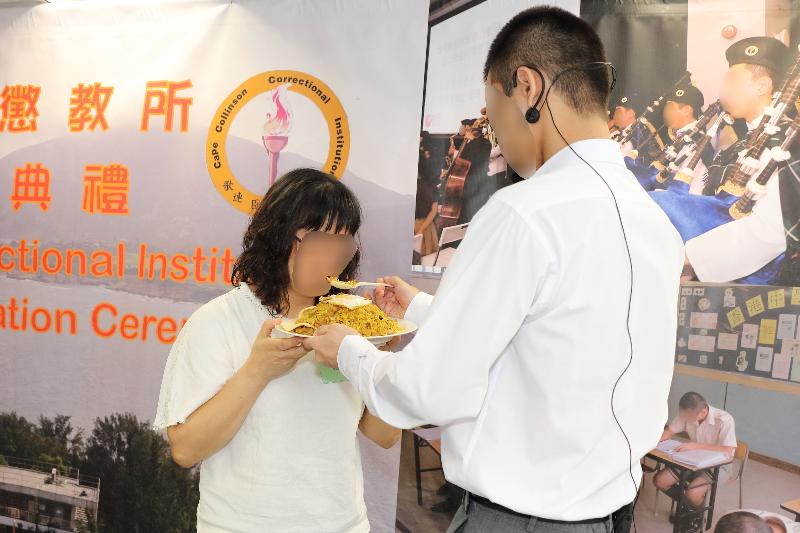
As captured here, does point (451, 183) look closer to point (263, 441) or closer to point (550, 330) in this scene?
point (263, 441)

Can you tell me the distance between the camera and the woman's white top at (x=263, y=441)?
5.36ft

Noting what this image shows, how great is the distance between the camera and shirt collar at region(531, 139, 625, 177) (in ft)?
4.27

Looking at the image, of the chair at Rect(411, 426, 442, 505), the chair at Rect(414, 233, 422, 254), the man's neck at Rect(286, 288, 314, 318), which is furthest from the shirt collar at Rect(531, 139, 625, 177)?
the chair at Rect(411, 426, 442, 505)

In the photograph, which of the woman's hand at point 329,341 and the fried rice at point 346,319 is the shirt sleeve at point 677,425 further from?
the woman's hand at point 329,341

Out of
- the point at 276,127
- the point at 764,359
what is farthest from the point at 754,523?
the point at 276,127

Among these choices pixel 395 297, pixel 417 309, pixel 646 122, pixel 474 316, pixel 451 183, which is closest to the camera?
pixel 474 316

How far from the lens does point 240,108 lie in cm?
323

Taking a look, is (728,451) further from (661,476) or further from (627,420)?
(627,420)

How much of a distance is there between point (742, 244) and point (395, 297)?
118 centimetres

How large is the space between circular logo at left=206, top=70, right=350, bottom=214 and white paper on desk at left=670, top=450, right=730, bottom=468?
5.80 feet

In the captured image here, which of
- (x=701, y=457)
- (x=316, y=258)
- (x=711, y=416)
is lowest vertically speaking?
(x=701, y=457)

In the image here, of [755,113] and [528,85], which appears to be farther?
[755,113]

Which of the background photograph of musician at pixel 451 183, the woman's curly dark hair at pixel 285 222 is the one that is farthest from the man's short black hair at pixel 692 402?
the woman's curly dark hair at pixel 285 222

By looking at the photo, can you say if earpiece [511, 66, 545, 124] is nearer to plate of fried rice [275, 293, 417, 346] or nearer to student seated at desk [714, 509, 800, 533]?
plate of fried rice [275, 293, 417, 346]
